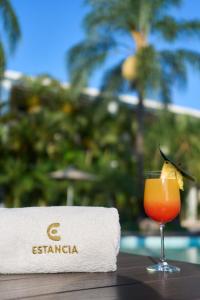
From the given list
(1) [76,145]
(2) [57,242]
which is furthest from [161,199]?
(1) [76,145]

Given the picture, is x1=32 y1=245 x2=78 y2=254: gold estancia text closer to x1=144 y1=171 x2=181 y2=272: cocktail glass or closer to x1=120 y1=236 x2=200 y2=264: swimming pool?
x1=144 y1=171 x2=181 y2=272: cocktail glass

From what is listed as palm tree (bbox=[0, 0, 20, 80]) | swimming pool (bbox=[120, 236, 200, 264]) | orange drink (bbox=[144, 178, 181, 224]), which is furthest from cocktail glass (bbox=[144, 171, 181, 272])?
palm tree (bbox=[0, 0, 20, 80])

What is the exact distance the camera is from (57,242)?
1.40 m

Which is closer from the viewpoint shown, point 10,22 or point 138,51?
point 10,22

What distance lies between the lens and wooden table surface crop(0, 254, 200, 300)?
3.56 ft

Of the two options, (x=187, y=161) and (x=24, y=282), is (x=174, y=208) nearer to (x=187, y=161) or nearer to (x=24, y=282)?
(x=24, y=282)

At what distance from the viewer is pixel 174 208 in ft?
5.08

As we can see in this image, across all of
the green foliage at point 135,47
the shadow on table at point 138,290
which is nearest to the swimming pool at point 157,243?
the green foliage at point 135,47

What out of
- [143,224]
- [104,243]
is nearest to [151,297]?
[104,243]

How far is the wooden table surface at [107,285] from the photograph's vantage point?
42.8 inches

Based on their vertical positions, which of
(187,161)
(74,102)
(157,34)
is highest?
(157,34)

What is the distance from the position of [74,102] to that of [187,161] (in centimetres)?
419

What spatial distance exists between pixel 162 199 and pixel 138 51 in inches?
452

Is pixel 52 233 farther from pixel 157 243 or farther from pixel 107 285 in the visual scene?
pixel 157 243
